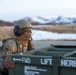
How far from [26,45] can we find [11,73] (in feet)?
4.33

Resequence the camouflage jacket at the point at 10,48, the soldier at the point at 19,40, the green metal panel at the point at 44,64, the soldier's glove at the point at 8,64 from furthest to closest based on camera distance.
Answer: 1. the soldier at the point at 19,40
2. the camouflage jacket at the point at 10,48
3. the soldier's glove at the point at 8,64
4. the green metal panel at the point at 44,64

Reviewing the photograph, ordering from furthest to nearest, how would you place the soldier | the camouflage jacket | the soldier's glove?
the soldier, the camouflage jacket, the soldier's glove

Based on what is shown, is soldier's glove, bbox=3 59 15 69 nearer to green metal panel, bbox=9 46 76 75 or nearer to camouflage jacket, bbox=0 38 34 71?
green metal panel, bbox=9 46 76 75

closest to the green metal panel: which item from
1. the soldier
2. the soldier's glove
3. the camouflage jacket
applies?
the soldier's glove

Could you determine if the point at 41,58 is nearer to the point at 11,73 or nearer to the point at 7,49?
the point at 11,73

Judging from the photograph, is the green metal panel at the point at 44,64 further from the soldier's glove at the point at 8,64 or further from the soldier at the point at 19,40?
the soldier at the point at 19,40

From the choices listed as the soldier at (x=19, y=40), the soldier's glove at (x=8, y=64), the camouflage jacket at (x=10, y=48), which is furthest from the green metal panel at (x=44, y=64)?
the soldier at (x=19, y=40)

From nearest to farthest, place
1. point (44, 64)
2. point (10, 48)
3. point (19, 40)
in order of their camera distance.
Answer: point (44, 64), point (10, 48), point (19, 40)

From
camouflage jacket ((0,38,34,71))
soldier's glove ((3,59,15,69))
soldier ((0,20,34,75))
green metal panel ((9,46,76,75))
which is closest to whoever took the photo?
green metal panel ((9,46,76,75))

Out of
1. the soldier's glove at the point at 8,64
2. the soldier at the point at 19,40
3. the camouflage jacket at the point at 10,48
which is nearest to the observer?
the soldier's glove at the point at 8,64

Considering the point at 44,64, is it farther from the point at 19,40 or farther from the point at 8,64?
the point at 19,40

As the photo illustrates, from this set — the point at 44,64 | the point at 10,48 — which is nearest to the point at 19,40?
the point at 10,48

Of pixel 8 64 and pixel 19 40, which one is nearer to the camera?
pixel 8 64

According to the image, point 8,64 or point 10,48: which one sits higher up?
point 10,48
